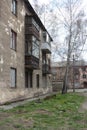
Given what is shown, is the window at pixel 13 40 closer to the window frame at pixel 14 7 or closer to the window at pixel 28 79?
the window frame at pixel 14 7

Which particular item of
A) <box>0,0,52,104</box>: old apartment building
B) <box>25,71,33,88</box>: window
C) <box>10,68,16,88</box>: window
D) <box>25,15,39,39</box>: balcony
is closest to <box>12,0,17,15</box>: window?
<box>0,0,52,104</box>: old apartment building

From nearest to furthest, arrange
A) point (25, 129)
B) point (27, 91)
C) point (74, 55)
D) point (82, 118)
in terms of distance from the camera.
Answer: point (25, 129), point (82, 118), point (27, 91), point (74, 55)

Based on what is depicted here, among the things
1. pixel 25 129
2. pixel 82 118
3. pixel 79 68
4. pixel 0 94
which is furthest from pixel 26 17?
pixel 79 68

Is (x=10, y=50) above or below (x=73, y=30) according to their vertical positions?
below

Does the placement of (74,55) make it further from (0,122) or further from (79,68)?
(79,68)

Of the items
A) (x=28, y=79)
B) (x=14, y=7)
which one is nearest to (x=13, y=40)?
(x=14, y=7)

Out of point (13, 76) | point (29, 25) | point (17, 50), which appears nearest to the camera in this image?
point (13, 76)

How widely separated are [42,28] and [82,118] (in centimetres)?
2891

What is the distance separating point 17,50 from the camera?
26.3m

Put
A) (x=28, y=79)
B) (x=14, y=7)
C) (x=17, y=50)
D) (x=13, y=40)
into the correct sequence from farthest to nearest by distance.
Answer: (x=28, y=79) → (x=17, y=50) → (x=14, y=7) → (x=13, y=40)

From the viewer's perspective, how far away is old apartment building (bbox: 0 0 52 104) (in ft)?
73.4

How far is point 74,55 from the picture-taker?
145 feet

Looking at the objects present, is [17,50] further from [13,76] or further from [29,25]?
[29,25]

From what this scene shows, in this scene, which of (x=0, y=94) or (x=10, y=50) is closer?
(x=0, y=94)
